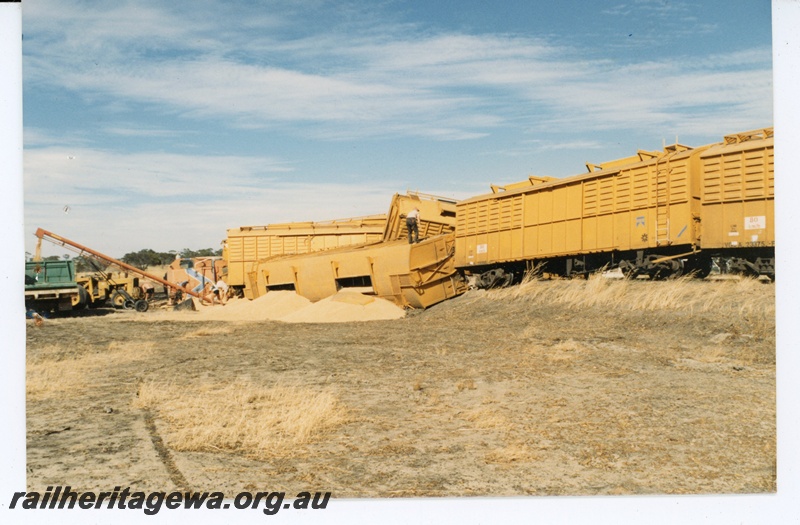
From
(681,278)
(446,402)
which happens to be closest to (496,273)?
(681,278)

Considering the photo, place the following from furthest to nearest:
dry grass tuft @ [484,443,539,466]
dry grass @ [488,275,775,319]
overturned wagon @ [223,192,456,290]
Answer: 1. overturned wagon @ [223,192,456,290]
2. dry grass @ [488,275,775,319]
3. dry grass tuft @ [484,443,539,466]

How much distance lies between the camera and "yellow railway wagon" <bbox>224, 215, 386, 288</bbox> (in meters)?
31.1

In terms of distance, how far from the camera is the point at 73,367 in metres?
11.7

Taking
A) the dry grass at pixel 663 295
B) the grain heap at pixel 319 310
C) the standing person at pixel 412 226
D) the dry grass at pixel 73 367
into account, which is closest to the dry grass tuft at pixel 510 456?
the dry grass at pixel 73 367

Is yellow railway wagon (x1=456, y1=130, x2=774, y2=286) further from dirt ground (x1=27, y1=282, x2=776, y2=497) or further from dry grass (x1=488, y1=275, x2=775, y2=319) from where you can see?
dirt ground (x1=27, y1=282, x2=776, y2=497)

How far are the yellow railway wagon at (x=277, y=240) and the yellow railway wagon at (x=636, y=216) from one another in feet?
29.7

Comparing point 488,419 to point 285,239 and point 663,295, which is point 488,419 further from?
point 285,239

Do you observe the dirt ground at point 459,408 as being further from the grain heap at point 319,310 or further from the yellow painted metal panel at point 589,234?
the grain heap at point 319,310

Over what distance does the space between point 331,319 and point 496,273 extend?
547 centimetres

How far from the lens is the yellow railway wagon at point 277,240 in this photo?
31.1m

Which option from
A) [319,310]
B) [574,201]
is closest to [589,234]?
[574,201]

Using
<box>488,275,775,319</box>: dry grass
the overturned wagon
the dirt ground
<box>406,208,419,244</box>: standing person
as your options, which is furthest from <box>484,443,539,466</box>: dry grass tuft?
the overturned wagon

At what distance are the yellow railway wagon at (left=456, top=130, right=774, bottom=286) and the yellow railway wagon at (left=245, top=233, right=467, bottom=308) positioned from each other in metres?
0.82

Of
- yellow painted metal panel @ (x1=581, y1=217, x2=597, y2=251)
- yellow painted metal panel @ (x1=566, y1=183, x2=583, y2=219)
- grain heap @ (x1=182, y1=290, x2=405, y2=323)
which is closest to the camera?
yellow painted metal panel @ (x1=581, y1=217, x2=597, y2=251)
